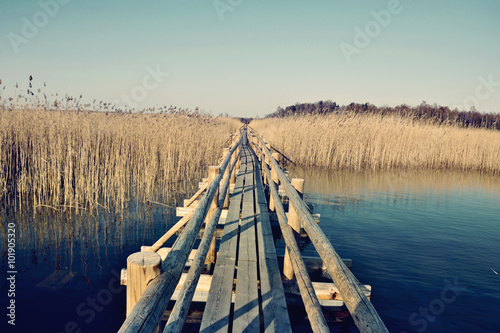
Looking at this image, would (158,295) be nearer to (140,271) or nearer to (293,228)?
(140,271)

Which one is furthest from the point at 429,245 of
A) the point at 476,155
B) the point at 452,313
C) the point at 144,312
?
the point at 476,155

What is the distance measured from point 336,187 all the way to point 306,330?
8.14 metres

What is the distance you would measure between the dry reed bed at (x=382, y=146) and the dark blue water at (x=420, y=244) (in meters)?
2.24

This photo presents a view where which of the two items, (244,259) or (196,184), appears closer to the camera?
(244,259)

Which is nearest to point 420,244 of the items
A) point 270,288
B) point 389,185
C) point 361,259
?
point 361,259

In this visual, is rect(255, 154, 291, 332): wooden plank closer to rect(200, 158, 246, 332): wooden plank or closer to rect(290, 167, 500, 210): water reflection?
rect(200, 158, 246, 332): wooden plank

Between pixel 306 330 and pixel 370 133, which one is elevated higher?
pixel 370 133

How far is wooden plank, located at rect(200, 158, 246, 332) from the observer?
2772 mm

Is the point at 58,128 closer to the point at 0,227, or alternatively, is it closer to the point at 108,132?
the point at 108,132

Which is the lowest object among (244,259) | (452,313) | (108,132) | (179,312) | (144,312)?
(452,313)

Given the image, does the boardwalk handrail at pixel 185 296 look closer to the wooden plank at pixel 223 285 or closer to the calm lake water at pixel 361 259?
the wooden plank at pixel 223 285

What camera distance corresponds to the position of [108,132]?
1001 centimetres

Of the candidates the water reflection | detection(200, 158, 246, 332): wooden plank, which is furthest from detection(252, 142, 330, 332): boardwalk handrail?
the water reflection

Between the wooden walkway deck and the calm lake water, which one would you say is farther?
the calm lake water
